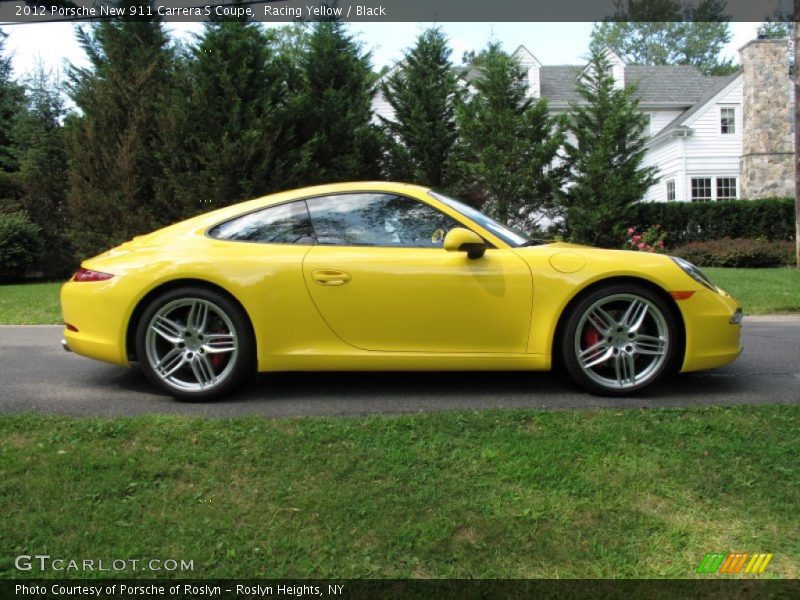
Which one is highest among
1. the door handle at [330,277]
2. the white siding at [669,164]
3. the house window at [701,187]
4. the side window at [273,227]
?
the white siding at [669,164]

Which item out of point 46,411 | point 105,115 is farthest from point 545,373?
point 105,115

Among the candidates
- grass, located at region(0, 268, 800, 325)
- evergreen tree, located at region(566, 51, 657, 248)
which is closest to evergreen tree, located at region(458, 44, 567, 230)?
evergreen tree, located at region(566, 51, 657, 248)

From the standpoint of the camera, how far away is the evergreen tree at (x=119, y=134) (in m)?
14.6

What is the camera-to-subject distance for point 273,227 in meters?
4.35

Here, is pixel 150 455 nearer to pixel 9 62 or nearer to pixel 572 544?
pixel 572 544

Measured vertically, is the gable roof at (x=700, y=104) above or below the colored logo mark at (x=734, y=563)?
above

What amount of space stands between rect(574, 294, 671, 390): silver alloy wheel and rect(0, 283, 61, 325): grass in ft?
21.9

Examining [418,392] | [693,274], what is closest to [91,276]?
[418,392]

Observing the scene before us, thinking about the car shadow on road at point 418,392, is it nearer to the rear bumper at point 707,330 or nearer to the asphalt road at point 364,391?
the asphalt road at point 364,391

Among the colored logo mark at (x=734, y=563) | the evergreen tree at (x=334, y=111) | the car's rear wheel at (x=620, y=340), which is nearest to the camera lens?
the colored logo mark at (x=734, y=563)

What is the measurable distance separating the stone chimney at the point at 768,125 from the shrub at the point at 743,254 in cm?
870

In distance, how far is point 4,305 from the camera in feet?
32.9

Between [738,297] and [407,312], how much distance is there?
283 inches

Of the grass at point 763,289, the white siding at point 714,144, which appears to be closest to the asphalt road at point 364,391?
the grass at point 763,289
